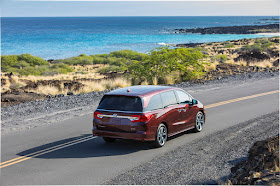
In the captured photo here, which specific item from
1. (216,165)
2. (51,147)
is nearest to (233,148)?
(216,165)

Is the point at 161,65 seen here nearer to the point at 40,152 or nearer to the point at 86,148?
the point at 86,148

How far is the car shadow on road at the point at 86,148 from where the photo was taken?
9.75m

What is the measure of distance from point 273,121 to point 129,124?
6149mm

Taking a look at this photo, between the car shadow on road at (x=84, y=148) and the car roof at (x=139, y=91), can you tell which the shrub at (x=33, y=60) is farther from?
the car roof at (x=139, y=91)

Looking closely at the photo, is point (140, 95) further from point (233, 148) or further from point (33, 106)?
point (33, 106)

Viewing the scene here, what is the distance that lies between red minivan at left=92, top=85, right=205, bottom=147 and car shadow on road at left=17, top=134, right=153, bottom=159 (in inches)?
12.8

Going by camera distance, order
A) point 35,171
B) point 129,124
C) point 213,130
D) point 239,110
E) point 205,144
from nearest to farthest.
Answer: point 35,171 → point 129,124 → point 205,144 → point 213,130 → point 239,110

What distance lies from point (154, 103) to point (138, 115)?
2.38 feet

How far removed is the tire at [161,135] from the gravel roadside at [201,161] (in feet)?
1.65

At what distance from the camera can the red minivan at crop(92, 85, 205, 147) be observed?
380 inches

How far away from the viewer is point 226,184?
22.9ft

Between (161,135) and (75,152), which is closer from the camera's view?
(75,152)

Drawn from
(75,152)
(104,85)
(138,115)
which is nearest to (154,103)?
(138,115)

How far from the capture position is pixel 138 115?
9.59m
